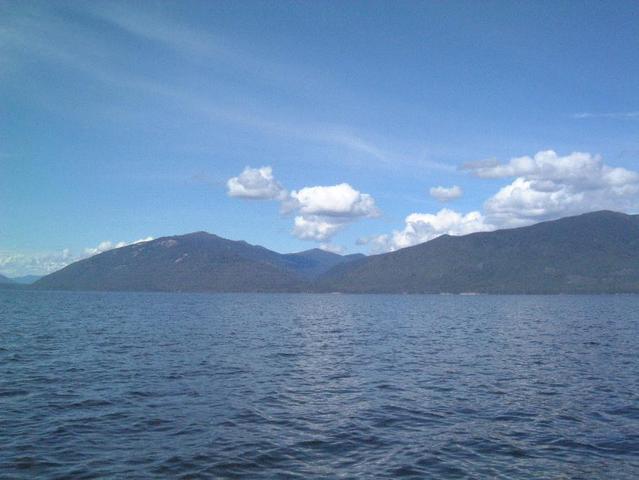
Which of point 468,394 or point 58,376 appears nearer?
point 468,394

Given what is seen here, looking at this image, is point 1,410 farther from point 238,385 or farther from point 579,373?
point 579,373

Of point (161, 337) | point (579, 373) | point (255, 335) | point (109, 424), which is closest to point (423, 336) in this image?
point (255, 335)

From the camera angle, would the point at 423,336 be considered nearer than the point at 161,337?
No

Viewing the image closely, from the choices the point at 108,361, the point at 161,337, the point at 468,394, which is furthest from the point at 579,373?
the point at 161,337

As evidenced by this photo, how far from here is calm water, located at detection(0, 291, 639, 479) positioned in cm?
2084

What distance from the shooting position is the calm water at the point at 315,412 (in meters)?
20.8

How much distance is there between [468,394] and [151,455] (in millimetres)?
22194

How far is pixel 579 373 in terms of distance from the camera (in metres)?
42.8

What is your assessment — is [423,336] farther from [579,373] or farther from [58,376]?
[58,376]

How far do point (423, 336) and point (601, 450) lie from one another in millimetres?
52039

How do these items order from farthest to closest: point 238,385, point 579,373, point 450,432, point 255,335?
point 255,335 → point 579,373 → point 238,385 → point 450,432

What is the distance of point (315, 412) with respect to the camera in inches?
1155

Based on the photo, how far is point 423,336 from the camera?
7481 centimetres

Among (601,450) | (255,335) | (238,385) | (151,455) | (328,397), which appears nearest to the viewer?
(151,455)
